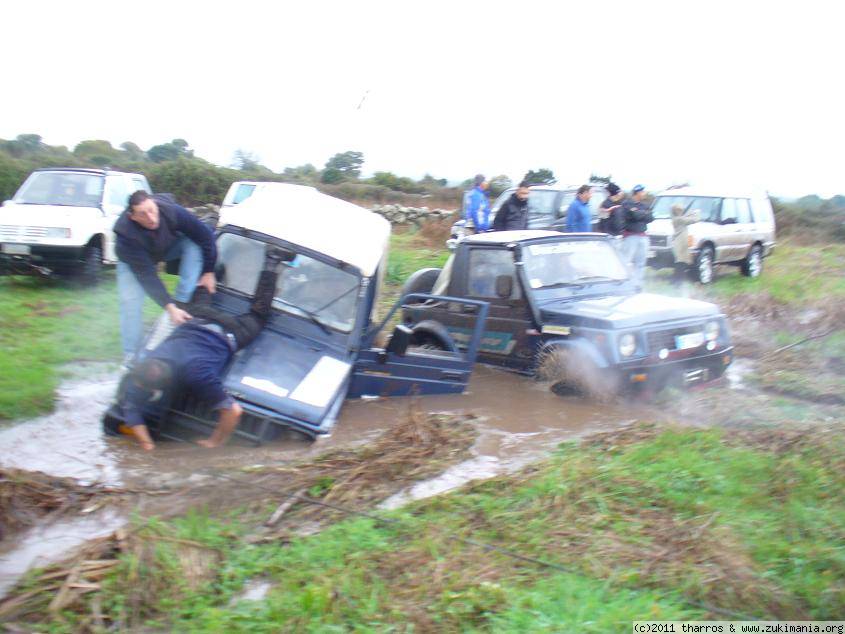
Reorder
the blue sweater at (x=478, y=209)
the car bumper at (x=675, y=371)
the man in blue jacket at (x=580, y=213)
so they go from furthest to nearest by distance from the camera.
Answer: the blue sweater at (x=478, y=209) < the man in blue jacket at (x=580, y=213) < the car bumper at (x=675, y=371)

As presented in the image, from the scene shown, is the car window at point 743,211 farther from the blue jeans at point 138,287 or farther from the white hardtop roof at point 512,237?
the blue jeans at point 138,287

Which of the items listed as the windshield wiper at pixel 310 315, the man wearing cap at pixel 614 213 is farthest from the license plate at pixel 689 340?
the man wearing cap at pixel 614 213

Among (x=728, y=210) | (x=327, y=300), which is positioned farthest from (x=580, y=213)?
(x=327, y=300)

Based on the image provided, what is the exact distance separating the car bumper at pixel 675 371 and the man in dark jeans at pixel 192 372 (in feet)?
11.1

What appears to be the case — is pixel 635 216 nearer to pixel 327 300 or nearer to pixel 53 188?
pixel 327 300

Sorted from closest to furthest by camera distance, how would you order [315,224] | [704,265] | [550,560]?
1. [550,560]
2. [315,224]
3. [704,265]

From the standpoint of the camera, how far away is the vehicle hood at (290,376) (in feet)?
19.5

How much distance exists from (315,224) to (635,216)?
627 cm

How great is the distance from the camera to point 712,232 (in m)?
15.1

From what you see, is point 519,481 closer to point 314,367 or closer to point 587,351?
point 314,367

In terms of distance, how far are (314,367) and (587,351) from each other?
2509 mm

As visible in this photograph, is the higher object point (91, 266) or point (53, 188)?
point (53, 188)

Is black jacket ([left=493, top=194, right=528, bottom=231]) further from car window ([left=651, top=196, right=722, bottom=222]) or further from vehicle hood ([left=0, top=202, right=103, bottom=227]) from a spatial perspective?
vehicle hood ([left=0, top=202, right=103, bottom=227])

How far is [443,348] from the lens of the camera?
316 inches
